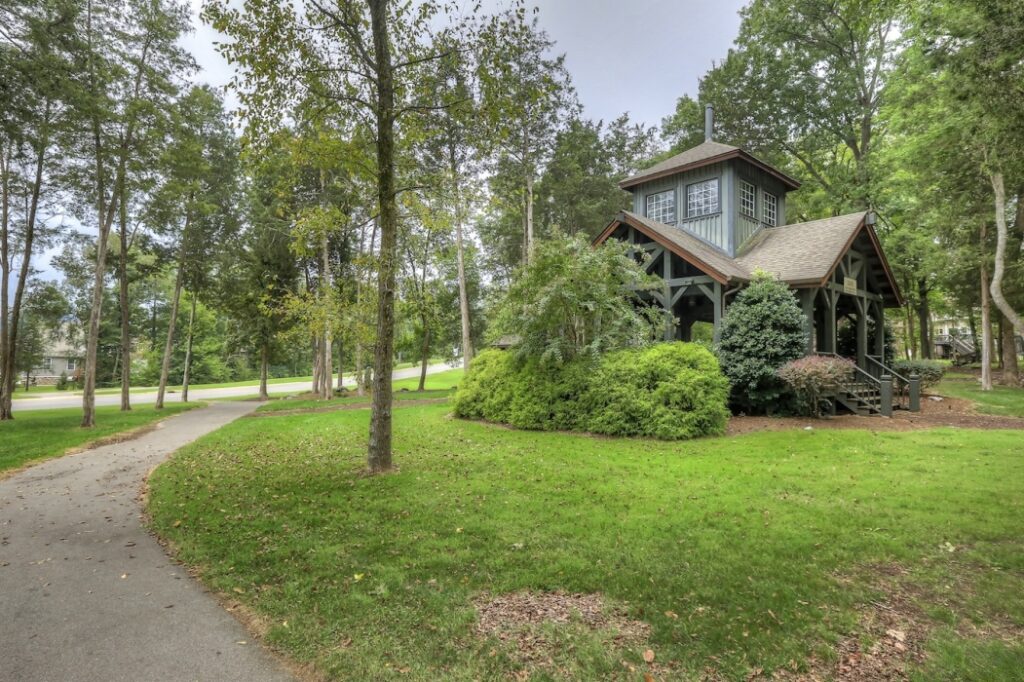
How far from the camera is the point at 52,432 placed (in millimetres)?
12516

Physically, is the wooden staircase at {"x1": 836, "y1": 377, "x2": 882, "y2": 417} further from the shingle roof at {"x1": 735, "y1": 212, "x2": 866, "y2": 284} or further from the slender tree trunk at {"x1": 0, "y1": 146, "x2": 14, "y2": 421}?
the slender tree trunk at {"x1": 0, "y1": 146, "x2": 14, "y2": 421}

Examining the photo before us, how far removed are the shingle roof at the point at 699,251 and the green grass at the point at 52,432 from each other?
1608cm

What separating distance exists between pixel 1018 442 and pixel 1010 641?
8.14 metres

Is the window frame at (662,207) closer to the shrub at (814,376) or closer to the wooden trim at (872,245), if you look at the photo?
the wooden trim at (872,245)

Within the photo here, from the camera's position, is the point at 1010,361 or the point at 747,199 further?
the point at 1010,361

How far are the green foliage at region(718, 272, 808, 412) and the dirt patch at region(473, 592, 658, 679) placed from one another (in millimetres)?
10236

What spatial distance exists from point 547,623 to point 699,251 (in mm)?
13355

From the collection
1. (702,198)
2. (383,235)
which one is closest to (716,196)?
(702,198)

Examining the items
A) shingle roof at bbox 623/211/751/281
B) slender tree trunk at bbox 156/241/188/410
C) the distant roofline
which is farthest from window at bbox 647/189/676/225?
slender tree trunk at bbox 156/241/188/410

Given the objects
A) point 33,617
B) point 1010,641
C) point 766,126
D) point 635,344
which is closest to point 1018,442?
point 635,344

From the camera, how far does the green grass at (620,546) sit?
124 inches

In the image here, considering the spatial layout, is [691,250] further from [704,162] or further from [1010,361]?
[1010,361]

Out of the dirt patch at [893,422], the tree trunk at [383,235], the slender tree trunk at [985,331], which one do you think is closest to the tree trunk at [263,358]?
the tree trunk at [383,235]

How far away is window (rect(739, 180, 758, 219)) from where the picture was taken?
17156 millimetres
